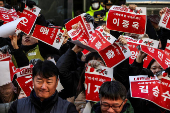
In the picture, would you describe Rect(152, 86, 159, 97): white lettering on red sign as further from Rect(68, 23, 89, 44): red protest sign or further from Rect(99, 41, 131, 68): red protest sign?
Rect(68, 23, 89, 44): red protest sign

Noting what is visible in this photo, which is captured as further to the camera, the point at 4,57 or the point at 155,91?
the point at 4,57

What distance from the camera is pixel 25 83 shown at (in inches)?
150

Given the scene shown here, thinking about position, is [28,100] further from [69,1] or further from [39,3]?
[69,1]

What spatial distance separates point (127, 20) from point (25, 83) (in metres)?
1.96

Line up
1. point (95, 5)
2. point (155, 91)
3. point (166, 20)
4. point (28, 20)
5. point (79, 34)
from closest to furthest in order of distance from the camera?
point (155, 91) < point (79, 34) < point (28, 20) < point (166, 20) < point (95, 5)

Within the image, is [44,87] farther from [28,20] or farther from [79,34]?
[28,20]

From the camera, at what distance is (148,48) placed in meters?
4.14

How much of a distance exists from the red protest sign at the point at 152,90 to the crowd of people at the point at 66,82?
9 cm

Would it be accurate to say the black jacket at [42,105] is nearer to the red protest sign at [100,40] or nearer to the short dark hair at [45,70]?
the short dark hair at [45,70]

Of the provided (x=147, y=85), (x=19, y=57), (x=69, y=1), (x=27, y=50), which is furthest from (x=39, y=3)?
(x=147, y=85)

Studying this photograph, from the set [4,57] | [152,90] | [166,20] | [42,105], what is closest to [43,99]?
[42,105]

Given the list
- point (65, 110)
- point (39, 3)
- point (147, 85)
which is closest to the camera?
point (65, 110)

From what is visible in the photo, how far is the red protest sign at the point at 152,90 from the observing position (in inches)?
135

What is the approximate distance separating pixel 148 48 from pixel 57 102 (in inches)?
73.4
